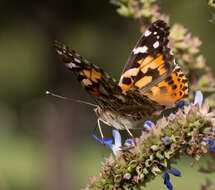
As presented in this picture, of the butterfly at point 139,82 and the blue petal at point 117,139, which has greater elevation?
the butterfly at point 139,82

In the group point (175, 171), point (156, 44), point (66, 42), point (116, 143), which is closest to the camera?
point (175, 171)

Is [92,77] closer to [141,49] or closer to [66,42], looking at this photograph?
[141,49]

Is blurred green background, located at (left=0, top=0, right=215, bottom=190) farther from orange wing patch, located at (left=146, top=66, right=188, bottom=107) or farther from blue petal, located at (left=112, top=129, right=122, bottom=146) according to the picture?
blue petal, located at (left=112, top=129, right=122, bottom=146)

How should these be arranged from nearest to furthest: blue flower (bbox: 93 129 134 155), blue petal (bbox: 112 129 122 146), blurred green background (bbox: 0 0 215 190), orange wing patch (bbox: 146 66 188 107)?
blue flower (bbox: 93 129 134 155), blue petal (bbox: 112 129 122 146), orange wing patch (bbox: 146 66 188 107), blurred green background (bbox: 0 0 215 190)

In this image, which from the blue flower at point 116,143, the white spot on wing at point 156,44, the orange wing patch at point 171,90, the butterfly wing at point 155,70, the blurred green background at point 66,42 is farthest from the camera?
the blurred green background at point 66,42

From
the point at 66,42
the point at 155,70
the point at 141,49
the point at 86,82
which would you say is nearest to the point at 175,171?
the point at 86,82

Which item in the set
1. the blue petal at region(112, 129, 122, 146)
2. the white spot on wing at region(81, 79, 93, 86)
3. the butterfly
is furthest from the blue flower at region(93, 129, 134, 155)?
the white spot on wing at region(81, 79, 93, 86)

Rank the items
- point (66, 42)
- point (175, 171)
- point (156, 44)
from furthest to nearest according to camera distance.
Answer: point (66, 42)
point (156, 44)
point (175, 171)

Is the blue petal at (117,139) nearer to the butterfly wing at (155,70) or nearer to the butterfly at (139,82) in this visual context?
the butterfly at (139,82)

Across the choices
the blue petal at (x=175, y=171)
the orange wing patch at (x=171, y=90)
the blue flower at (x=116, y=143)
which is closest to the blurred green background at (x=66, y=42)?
the orange wing patch at (x=171, y=90)
